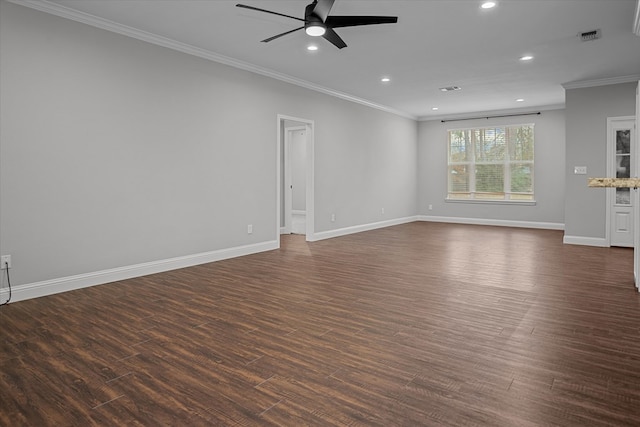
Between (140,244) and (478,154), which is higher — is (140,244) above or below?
below

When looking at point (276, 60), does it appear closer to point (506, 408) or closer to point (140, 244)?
point (140, 244)

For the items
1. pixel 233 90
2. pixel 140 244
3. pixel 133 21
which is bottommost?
pixel 140 244

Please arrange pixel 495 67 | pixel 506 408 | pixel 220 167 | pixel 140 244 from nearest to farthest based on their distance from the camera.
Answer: pixel 506 408 < pixel 140 244 < pixel 220 167 < pixel 495 67

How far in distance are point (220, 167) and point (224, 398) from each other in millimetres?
3924

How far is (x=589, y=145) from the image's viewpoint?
6691mm

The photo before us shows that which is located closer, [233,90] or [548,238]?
[233,90]

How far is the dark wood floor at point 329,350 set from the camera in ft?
6.07

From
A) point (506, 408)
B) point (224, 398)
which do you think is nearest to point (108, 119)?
point (224, 398)

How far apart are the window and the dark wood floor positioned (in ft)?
17.1

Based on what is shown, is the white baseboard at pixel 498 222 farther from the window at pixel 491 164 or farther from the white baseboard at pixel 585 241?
the white baseboard at pixel 585 241

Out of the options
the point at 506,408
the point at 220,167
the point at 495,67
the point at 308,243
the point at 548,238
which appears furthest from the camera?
the point at 548,238

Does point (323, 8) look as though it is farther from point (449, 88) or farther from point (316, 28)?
point (449, 88)

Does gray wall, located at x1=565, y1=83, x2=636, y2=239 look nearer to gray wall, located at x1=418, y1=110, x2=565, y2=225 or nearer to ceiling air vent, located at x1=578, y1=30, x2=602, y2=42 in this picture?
gray wall, located at x1=418, y1=110, x2=565, y2=225

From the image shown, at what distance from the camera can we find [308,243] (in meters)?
7.01
